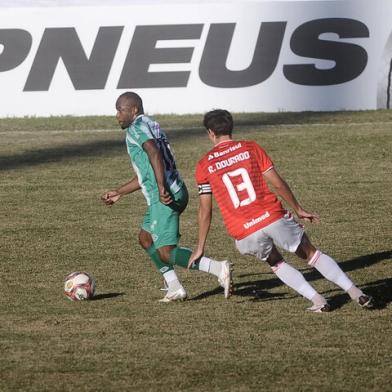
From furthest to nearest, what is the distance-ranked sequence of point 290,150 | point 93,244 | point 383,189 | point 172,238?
1. point 290,150
2. point 383,189
3. point 93,244
4. point 172,238

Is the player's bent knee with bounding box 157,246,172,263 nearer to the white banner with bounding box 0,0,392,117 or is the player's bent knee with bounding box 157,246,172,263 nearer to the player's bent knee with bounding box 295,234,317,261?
the player's bent knee with bounding box 295,234,317,261

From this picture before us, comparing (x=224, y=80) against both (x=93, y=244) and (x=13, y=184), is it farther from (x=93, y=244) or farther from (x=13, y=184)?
(x=93, y=244)

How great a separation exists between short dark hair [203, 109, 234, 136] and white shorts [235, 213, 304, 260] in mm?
881

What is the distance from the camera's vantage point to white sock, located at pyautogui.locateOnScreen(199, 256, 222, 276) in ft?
35.2

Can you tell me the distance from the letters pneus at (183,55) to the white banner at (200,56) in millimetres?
20

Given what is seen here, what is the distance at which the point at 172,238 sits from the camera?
36.0 ft

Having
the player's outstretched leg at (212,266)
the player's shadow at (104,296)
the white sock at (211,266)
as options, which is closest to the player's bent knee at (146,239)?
the player's outstretched leg at (212,266)

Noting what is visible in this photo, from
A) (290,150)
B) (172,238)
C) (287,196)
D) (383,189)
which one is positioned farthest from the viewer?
(290,150)

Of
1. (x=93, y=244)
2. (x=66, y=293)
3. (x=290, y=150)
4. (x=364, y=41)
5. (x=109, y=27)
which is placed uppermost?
(x=109, y=27)

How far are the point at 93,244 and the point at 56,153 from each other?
7.91 meters

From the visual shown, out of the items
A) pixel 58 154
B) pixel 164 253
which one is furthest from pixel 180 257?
pixel 58 154

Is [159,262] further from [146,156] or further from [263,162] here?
[263,162]

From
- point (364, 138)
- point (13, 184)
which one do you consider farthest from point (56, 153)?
point (364, 138)

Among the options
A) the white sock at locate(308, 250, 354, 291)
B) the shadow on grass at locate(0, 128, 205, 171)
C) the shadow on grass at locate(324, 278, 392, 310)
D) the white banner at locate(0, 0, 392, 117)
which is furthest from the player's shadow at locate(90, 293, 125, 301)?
the white banner at locate(0, 0, 392, 117)
